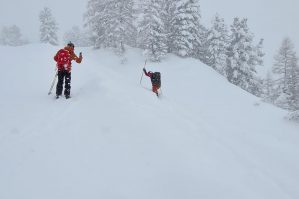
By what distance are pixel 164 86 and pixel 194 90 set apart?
2.52 m

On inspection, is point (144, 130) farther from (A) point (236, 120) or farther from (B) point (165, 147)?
(A) point (236, 120)

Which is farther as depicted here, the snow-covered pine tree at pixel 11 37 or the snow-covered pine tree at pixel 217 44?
the snow-covered pine tree at pixel 11 37

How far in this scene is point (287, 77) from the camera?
133 ft

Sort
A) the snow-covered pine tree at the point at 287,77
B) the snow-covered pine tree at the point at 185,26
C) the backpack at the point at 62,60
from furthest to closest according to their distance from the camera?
the snow-covered pine tree at the point at 185,26 < the snow-covered pine tree at the point at 287,77 < the backpack at the point at 62,60

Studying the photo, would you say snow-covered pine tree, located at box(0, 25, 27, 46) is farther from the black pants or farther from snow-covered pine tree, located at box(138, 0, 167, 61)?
Result: the black pants

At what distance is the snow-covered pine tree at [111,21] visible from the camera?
4003 centimetres

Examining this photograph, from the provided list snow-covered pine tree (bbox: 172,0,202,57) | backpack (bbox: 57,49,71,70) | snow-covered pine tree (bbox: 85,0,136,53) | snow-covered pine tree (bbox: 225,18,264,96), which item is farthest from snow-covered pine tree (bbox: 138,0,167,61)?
backpack (bbox: 57,49,71,70)

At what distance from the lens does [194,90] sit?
27781 millimetres

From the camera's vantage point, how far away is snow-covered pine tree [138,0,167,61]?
3759cm

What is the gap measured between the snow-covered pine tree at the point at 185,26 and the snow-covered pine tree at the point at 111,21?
6.26m

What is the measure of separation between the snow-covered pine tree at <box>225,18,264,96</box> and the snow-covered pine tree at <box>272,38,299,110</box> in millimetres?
3028

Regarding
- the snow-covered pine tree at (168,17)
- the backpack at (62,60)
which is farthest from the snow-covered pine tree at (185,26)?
the backpack at (62,60)

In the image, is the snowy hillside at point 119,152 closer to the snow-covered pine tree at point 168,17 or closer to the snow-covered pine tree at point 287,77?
the snow-covered pine tree at point 287,77

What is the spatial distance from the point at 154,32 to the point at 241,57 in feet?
35.4
